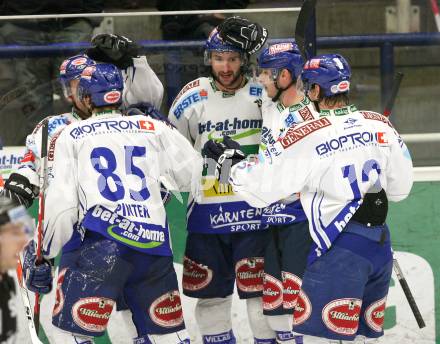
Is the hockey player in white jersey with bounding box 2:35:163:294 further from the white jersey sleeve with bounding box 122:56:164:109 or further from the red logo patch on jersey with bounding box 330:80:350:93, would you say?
the red logo patch on jersey with bounding box 330:80:350:93

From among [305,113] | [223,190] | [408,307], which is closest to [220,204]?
[223,190]

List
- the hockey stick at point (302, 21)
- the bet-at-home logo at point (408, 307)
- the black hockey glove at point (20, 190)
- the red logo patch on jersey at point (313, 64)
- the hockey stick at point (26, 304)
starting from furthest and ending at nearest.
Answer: the bet-at-home logo at point (408, 307)
the hockey stick at point (302, 21)
the black hockey glove at point (20, 190)
the red logo patch on jersey at point (313, 64)
the hockey stick at point (26, 304)

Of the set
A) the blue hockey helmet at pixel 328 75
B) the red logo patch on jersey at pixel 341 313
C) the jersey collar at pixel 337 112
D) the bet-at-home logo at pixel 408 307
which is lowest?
the bet-at-home logo at pixel 408 307

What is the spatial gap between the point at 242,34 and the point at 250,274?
37.7 inches

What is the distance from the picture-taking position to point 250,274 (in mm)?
4691

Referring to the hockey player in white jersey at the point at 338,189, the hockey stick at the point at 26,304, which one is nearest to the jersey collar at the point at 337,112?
the hockey player in white jersey at the point at 338,189

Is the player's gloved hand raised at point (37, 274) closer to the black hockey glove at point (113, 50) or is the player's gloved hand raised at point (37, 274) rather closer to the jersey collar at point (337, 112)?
the black hockey glove at point (113, 50)

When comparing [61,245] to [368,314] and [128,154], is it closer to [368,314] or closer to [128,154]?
[128,154]

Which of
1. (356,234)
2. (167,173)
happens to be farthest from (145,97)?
(356,234)

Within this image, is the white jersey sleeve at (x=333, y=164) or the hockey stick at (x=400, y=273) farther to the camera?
the hockey stick at (x=400, y=273)

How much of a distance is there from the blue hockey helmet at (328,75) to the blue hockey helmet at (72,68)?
32.9 inches

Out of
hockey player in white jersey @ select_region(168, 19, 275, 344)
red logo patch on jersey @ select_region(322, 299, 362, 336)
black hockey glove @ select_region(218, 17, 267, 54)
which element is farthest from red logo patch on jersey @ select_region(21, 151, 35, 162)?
red logo patch on jersey @ select_region(322, 299, 362, 336)

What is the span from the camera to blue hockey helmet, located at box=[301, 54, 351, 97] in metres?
4.09

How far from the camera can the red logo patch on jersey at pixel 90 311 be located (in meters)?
4.17
